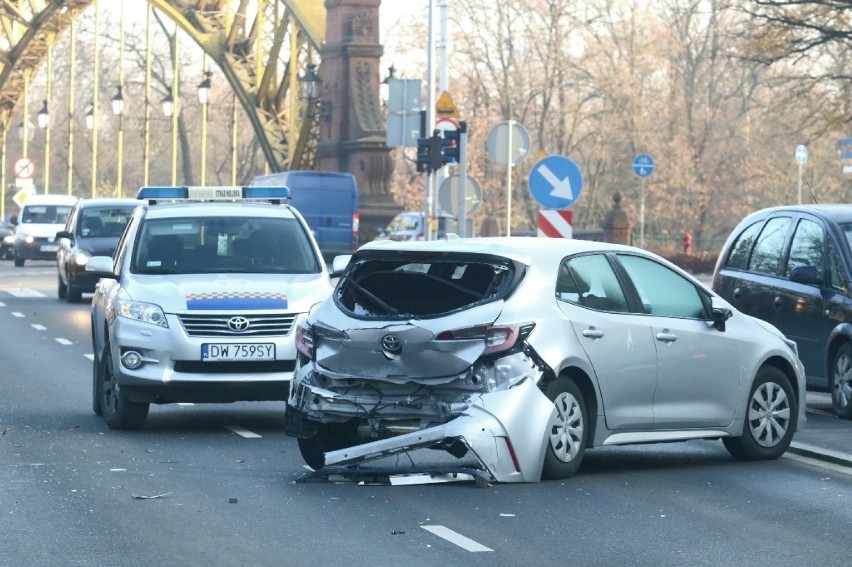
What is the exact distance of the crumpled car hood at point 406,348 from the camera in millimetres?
10273

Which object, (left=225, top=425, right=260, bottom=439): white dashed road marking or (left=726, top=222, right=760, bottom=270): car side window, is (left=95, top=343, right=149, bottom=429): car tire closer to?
(left=225, top=425, right=260, bottom=439): white dashed road marking

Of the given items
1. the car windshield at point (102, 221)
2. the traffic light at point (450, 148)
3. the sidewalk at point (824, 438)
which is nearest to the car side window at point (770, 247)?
the sidewalk at point (824, 438)

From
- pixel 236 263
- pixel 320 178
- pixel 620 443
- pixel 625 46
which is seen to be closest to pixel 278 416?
pixel 236 263

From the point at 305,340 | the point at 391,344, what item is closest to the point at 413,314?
the point at 391,344

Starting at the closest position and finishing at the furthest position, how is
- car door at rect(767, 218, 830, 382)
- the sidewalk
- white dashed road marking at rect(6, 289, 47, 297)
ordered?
1. the sidewalk
2. car door at rect(767, 218, 830, 382)
3. white dashed road marking at rect(6, 289, 47, 297)

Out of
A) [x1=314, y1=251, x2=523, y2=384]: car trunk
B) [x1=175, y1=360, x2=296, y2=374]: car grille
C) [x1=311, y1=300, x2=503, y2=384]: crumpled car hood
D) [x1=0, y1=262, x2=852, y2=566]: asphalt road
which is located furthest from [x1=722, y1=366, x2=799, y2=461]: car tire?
[x1=175, y1=360, x2=296, y2=374]: car grille

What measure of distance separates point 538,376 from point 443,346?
0.54m

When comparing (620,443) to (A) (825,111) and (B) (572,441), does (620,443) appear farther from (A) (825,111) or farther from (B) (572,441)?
(A) (825,111)

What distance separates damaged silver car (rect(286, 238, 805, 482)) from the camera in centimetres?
1025

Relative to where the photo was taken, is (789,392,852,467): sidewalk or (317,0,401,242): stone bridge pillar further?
(317,0,401,242): stone bridge pillar

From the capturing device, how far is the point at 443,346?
10.3m

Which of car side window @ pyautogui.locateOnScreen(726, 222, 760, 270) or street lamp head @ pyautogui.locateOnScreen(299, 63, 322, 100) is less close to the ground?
street lamp head @ pyautogui.locateOnScreen(299, 63, 322, 100)

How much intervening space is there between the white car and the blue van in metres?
29.2

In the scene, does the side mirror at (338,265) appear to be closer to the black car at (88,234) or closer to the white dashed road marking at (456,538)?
the white dashed road marking at (456,538)
